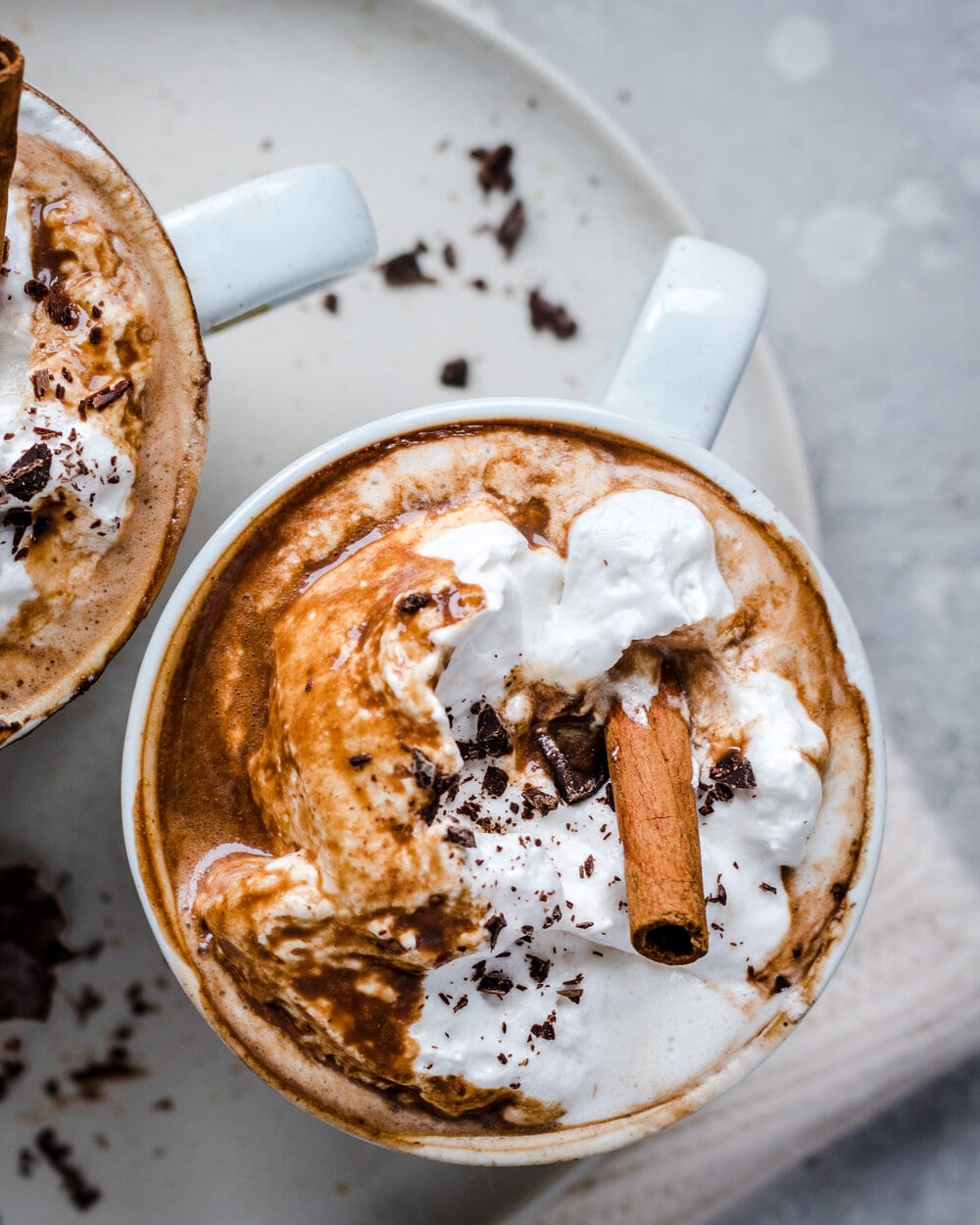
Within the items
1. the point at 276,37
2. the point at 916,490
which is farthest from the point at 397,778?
the point at 916,490

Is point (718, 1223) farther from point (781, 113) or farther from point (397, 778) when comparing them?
point (781, 113)

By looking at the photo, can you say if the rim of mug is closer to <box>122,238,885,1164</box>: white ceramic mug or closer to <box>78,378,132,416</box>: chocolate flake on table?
<box>122,238,885,1164</box>: white ceramic mug

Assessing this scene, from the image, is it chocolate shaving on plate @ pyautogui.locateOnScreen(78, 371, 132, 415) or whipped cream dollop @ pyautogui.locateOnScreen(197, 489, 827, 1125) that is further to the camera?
chocolate shaving on plate @ pyautogui.locateOnScreen(78, 371, 132, 415)

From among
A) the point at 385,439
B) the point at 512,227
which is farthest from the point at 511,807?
the point at 512,227

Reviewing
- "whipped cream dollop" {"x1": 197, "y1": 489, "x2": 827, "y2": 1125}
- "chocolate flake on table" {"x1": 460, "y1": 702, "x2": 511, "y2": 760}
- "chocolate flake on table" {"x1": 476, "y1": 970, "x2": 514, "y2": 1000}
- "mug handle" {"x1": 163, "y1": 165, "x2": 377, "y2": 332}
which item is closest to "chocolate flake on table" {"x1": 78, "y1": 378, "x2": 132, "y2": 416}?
"mug handle" {"x1": 163, "y1": 165, "x2": 377, "y2": 332}

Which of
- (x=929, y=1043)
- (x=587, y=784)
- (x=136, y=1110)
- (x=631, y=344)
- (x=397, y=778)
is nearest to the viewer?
(x=397, y=778)

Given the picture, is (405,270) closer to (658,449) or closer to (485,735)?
(658,449)

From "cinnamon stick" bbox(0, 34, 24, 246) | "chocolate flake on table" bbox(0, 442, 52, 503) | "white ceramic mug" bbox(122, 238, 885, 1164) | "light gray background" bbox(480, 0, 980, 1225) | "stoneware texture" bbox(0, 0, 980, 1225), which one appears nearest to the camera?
"cinnamon stick" bbox(0, 34, 24, 246)
